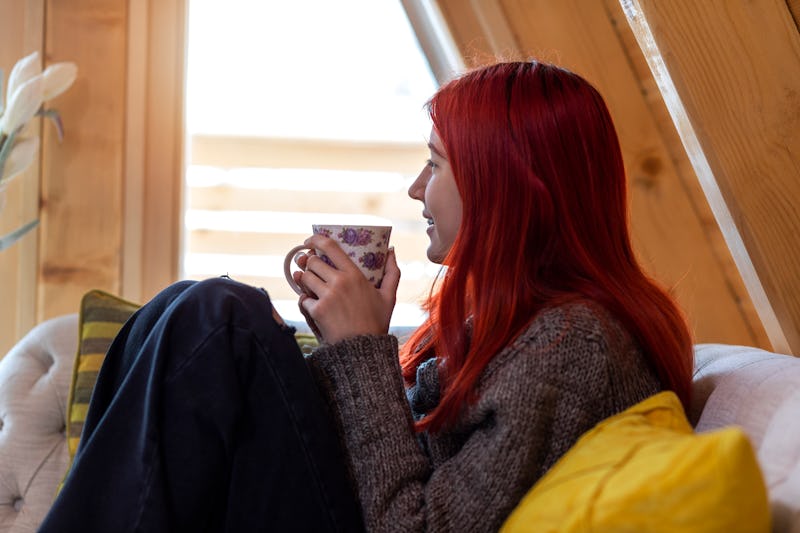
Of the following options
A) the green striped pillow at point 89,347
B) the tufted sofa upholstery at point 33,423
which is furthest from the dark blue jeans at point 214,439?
the tufted sofa upholstery at point 33,423

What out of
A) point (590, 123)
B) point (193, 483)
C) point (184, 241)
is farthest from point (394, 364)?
point (184, 241)

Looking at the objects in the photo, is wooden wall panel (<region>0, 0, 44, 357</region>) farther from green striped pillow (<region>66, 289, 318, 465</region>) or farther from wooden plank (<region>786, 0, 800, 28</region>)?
wooden plank (<region>786, 0, 800, 28</region>)

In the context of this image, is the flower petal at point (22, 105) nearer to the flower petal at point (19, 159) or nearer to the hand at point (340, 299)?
the flower petal at point (19, 159)

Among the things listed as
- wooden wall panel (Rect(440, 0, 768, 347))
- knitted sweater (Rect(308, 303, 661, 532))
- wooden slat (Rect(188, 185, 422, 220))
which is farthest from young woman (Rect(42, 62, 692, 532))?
wooden slat (Rect(188, 185, 422, 220))

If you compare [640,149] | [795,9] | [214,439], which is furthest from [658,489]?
[640,149]

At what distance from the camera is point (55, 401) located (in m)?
1.69

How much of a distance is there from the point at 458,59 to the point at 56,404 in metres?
1.08

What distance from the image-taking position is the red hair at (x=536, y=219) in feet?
3.67

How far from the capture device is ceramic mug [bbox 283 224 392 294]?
1.17 m

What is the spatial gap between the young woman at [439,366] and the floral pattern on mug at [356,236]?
22 mm

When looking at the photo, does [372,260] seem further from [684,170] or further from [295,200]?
[295,200]

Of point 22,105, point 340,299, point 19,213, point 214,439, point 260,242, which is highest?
point 22,105

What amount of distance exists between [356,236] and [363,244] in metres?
0.02

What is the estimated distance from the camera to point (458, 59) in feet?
6.31
